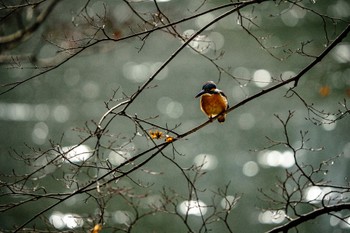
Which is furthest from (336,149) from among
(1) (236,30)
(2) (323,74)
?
(1) (236,30)

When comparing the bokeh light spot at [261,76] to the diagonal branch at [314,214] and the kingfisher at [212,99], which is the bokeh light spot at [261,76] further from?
the diagonal branch at [314,214]

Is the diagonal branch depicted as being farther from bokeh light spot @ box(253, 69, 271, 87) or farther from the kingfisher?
bokeh light spot @ box(253, 69, 271, 87)

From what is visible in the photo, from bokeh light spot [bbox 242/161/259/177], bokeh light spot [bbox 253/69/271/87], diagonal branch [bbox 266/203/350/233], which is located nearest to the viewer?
diagonal branch [bbox 266/203/350/233]

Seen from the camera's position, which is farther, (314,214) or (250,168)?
(250,168)

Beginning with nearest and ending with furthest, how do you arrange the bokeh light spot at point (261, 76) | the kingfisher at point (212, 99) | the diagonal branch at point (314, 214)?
the diagonal branch at point (314, 214), the kingfisher at point (212, 99), the bokeh light spot at point (261, 76)

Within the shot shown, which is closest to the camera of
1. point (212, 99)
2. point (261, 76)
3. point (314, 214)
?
point (314, 214)

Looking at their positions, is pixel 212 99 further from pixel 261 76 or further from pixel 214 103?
pixel 261 76

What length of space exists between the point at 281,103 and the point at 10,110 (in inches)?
438

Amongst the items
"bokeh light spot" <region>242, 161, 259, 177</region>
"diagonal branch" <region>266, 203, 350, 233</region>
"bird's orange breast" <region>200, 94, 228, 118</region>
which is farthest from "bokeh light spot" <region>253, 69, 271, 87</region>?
"diagonal branch" <region>266, 203, 350, 233</region>

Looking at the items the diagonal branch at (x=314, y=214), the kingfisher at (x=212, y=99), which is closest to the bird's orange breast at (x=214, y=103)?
the kingfisher at (x=212, y=99)

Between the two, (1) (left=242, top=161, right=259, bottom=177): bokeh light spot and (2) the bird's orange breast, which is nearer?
(2) the bird's orange breast

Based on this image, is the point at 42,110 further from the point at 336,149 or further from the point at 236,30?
the point at 336,149

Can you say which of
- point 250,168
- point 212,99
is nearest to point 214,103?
point 212,99

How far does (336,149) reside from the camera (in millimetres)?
17156
